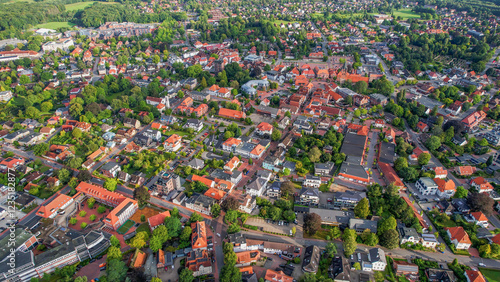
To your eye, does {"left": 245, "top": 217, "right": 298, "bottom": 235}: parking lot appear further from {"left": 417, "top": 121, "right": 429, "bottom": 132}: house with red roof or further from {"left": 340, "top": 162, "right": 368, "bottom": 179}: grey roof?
{"left": 417, "top": 121, "right": 429, "bottom": 132}: house with red roof

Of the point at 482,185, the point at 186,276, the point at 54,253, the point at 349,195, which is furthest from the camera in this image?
the point at 482,185

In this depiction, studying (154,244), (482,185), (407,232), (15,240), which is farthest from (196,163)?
(482,185)

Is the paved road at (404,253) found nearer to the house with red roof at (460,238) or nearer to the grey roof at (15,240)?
the house with red roof at (460,238)

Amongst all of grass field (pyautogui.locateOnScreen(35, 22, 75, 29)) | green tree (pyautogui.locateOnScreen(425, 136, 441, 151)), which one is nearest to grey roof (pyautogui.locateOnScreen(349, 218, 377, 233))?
green tree (pyautogui.locateOnScreen(425, 136, 441, 151))

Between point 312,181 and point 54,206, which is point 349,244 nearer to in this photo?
point 312,181

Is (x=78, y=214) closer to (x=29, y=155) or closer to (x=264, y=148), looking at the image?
(x=29, y=155)
